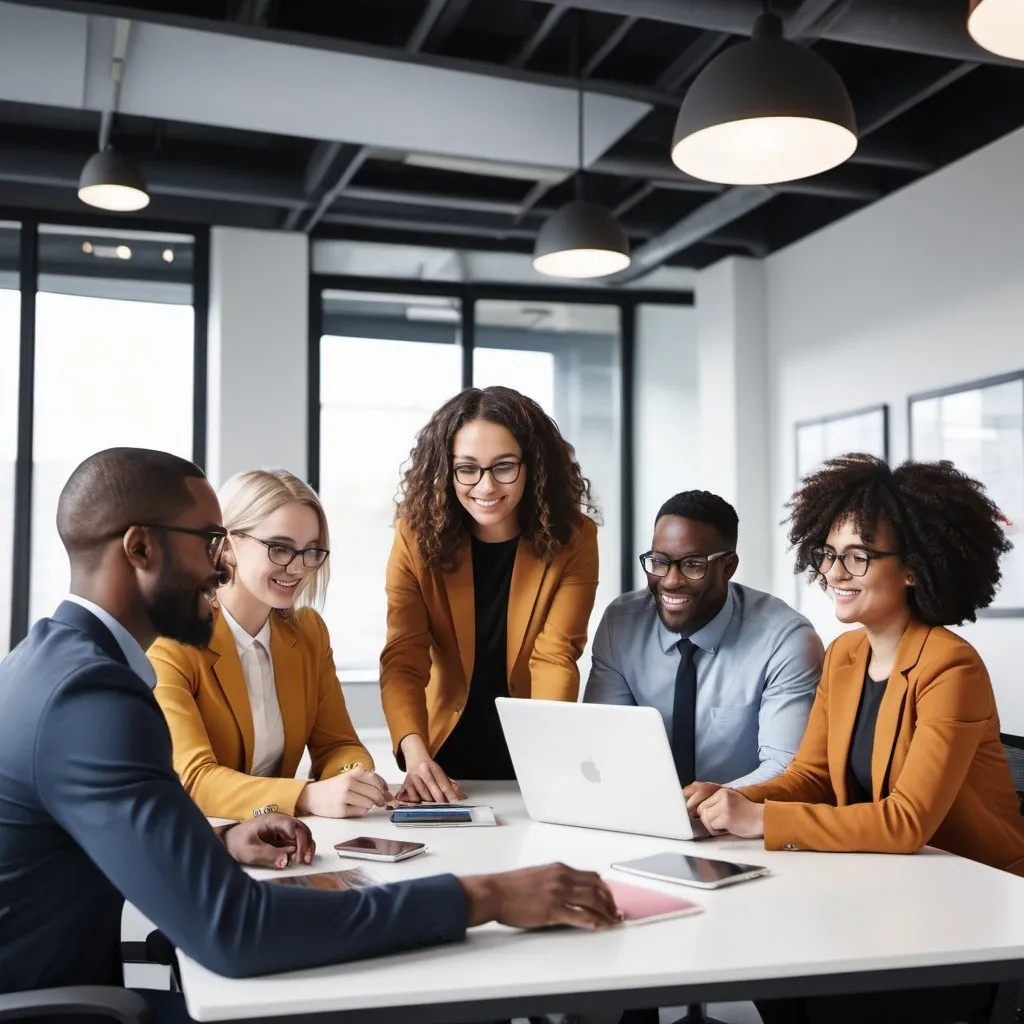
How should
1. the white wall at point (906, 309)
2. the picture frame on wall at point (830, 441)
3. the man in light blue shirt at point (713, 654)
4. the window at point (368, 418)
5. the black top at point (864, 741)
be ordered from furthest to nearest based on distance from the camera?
the window at point (368, 418), the picture frame on wall at point (830, 441), the white wall at point (906, 309), the man in light blue shirt at point (713, 654), the black top at point (864, 741)

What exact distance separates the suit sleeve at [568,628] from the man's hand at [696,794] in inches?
22.8

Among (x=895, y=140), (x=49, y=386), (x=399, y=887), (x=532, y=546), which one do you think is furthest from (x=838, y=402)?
(x=399, y=887)

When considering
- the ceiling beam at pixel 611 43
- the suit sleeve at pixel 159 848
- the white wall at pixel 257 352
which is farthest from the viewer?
the white wall at pixel 257 352

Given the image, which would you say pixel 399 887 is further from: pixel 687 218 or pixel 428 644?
pixel 687 218

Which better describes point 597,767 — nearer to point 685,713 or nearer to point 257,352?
point 685,713

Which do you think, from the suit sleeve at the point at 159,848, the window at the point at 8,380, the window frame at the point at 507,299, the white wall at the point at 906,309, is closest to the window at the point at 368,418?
the window frame at the point at 507,299

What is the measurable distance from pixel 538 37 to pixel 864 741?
3.60 metres

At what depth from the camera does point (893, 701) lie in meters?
2.06

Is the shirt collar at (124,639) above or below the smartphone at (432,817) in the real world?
above

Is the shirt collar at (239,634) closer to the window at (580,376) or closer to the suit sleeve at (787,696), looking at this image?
the suit sleeve at (787,696)

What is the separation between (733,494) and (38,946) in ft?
19.4

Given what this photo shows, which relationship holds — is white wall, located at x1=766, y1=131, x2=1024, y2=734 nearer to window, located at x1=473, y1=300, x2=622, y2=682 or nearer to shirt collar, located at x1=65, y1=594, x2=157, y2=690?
window, located at x1=473, y1=300, x2=622, y2=682

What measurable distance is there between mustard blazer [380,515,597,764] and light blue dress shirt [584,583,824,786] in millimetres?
110

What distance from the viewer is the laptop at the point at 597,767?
194 centimetres
